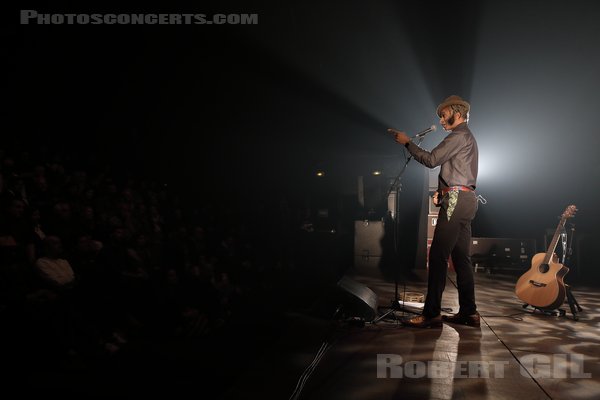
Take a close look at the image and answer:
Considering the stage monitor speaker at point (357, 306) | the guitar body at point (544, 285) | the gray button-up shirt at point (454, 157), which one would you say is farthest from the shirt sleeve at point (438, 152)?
the guitar body at point (544, 285)

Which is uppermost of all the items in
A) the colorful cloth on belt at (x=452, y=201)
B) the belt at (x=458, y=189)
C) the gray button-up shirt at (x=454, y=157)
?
the gray button-up shirt at (x=454, y=157)

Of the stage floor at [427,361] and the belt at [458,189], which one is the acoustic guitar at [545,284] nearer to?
the stage floor at [427,361]

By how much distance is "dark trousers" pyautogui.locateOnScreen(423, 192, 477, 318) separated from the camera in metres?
2.58

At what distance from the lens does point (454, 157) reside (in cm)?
260

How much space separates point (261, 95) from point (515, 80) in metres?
4.97

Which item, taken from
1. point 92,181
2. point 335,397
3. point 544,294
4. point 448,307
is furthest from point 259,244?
point 335,397

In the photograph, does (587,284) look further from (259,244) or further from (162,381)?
(162,381)

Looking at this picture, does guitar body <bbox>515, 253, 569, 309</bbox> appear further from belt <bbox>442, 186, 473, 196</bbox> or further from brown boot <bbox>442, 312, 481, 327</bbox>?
belt <bbox>442, 186, 473, 196</bbox>

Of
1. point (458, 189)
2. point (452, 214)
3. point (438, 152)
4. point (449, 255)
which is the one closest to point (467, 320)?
point (449, 255)

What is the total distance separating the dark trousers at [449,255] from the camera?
101 inches

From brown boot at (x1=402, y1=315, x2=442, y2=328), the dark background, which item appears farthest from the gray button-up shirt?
the dark background

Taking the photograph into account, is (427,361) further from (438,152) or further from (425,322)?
(438,152)

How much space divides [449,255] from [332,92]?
5.27 meters

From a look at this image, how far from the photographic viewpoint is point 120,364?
9.39 ft
